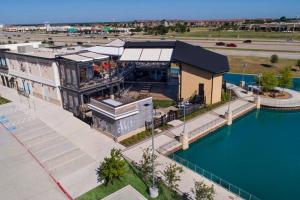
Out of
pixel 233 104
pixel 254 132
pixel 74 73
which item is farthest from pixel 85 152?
pixel 233 104

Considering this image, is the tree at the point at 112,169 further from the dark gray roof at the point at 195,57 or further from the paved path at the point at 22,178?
the dark gray roof at the point at 195,57

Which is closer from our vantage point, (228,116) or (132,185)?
(132,185)

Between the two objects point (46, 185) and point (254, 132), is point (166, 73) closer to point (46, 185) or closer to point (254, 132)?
point (254, 132)

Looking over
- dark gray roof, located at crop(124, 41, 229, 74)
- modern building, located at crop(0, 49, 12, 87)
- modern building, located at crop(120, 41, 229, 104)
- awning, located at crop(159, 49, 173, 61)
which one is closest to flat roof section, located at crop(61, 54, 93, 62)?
modern building, located at crop(120, 41, 229, 104)

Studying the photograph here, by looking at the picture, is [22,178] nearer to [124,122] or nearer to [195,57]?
[124,122]

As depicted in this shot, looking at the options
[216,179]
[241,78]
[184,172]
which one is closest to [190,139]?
[216,179]

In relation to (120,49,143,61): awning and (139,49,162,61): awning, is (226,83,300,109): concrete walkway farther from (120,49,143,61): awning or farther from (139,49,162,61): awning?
(120,49,143,61): awning
